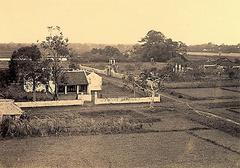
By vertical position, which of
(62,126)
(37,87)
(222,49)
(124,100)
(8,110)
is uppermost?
(222,49)

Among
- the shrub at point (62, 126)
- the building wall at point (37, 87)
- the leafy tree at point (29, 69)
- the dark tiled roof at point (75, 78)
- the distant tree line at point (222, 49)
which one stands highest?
the distant tree line at point (222, 49)

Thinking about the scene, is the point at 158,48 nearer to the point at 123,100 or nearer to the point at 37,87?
the point at 37,87

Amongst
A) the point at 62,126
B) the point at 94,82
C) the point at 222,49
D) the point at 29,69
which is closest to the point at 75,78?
the point at 94,82

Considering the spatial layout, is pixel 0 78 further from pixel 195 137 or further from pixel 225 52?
pixel 225 52

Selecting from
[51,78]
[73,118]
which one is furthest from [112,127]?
[51,78]

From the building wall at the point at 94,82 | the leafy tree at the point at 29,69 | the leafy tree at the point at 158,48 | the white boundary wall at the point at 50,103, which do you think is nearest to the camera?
the white boundary wall at the point at 50,103

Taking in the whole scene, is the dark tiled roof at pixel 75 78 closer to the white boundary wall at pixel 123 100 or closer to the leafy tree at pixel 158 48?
the white boundary wall at pixel 123 100

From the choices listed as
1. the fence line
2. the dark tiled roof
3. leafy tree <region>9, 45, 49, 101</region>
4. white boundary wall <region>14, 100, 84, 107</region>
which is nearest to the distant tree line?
the dark tiled roof

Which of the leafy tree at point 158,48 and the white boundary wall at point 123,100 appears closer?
the white boundary wall at point 123,100

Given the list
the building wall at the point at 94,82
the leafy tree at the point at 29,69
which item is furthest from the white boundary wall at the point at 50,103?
the building wall at the point at 94,82
